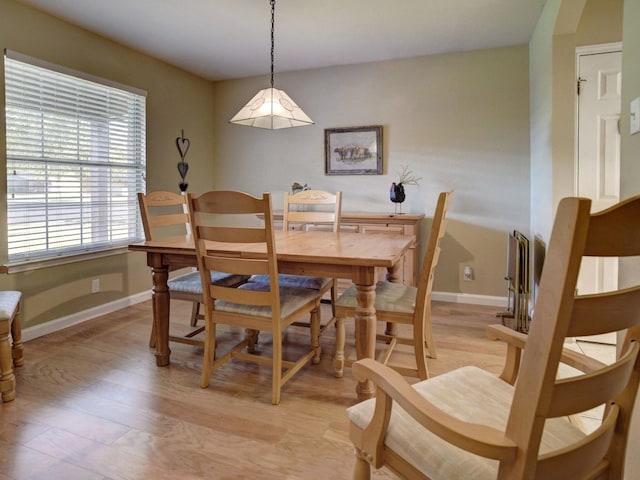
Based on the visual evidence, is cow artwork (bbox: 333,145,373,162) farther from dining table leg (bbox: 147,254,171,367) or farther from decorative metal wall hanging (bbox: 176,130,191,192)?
dining table leg (bbox: 147,254,171,367)

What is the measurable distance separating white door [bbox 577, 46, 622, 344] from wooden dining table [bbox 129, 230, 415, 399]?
1413 millimetres

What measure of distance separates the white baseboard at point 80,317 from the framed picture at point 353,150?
2.32 m

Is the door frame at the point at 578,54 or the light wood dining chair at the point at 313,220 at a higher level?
the door frame at the point at 578,54

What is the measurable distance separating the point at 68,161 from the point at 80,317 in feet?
4.16

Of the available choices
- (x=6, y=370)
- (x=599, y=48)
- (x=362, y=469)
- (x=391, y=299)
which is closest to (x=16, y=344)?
(x=6, y=370)

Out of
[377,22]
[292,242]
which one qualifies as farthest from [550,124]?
[292,242]

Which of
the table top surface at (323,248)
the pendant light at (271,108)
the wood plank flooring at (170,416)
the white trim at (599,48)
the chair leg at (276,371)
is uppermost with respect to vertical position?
the white trim at (599,48)

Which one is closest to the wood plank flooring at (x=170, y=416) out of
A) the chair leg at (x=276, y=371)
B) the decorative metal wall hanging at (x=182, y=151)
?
the chair leg at (x=276, y=371)

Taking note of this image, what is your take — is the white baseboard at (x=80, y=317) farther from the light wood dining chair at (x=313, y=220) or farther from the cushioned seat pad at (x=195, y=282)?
the light wood dining chair at (x=313, y=220)

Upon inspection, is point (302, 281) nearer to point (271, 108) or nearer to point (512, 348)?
point (271, 108)

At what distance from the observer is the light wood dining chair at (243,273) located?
1841 mm

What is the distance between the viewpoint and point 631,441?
1276 mm

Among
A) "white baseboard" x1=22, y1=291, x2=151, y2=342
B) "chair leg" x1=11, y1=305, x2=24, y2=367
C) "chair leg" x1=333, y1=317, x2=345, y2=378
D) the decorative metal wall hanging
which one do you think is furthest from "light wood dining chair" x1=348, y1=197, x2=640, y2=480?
the decorative metal wall hanging

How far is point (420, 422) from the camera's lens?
32.4 inches
